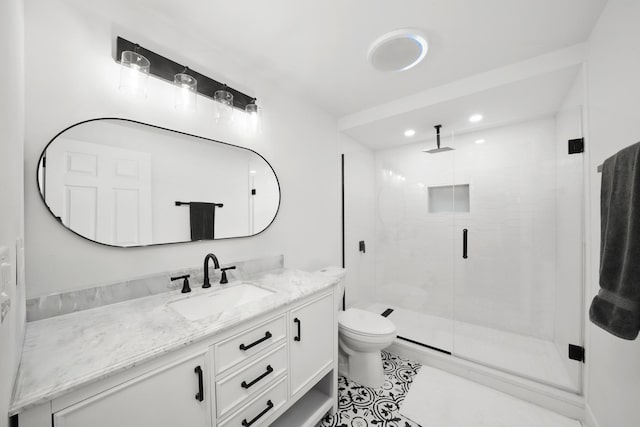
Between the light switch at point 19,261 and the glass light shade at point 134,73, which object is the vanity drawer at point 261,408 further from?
the glass light shade at point 134,73

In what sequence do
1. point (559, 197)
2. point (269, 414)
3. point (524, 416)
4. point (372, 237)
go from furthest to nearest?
1. point (372, 237)
2. point (559, 197)
3. point (524, 416)
4. point (269, 414)

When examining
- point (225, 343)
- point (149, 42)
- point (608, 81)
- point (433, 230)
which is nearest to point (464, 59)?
point (608, 81)

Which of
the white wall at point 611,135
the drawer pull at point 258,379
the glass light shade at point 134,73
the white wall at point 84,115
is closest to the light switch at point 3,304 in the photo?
the white wall at point 84,115

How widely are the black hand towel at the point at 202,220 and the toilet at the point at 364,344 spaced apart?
1.22 metres

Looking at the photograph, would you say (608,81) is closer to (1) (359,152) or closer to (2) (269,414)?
(1) (359,152)

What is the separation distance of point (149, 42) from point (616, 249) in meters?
2.33

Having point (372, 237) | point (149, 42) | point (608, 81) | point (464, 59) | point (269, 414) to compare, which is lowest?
point (269, 414)

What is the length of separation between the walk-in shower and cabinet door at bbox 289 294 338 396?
4.04 feet

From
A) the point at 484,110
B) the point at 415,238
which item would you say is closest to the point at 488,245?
the point at 415,238

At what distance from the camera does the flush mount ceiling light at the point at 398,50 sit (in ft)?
4.90

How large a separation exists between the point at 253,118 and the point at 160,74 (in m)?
0.60

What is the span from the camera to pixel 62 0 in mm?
1119

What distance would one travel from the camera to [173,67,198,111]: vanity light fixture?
1450 mm

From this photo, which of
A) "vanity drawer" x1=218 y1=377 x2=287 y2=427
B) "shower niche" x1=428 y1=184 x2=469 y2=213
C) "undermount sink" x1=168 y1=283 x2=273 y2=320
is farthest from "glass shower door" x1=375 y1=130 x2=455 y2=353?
"undermount sink" x1=168 y1=283 x2=273 y2=320
